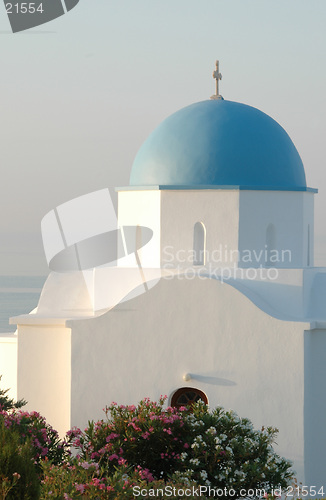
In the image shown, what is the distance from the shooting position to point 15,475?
7969 mm

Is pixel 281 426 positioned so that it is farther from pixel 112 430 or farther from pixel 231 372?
pixel 112 430

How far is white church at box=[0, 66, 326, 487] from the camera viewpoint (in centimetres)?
1416

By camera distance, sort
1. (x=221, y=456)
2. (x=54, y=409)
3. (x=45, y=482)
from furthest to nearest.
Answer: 1. (x=54, y=409)
2. (x=221, y=456)
3. (x=45, y=482)

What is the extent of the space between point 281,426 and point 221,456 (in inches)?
122

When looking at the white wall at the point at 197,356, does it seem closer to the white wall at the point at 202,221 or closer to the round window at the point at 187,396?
the round window at the point at 187,396

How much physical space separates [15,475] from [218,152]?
889cm

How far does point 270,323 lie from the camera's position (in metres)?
14.1

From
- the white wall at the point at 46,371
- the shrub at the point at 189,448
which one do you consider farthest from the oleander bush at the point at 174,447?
the white wall at the point at 46,371

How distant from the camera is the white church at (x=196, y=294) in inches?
558

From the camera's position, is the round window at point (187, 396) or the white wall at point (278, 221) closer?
the round window at point (187, 396)

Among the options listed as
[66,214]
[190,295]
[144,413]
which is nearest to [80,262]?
[66,214]

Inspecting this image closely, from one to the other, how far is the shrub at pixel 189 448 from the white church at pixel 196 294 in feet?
8.42

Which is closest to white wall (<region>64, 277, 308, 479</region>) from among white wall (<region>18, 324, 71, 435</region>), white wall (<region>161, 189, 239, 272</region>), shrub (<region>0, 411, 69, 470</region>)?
white wall (<region>18, 324, 71, 435</region>)

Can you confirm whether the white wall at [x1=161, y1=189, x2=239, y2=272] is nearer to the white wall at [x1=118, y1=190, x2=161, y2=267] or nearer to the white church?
the white church
